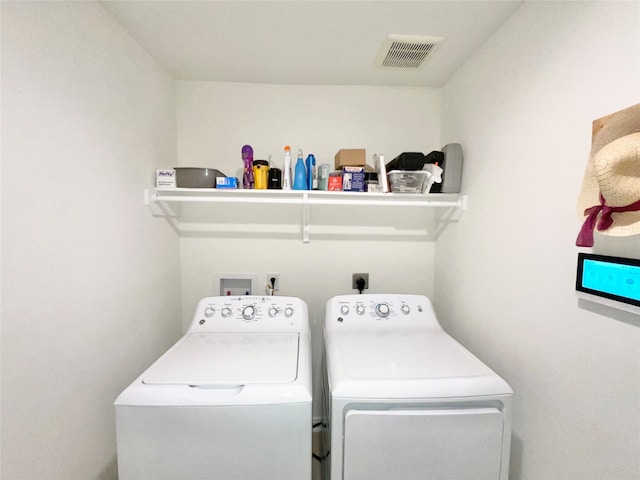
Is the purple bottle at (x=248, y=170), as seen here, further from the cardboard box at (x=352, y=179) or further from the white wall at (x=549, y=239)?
the white wall at (x=549, y=239)

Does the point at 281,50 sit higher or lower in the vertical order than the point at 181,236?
higher

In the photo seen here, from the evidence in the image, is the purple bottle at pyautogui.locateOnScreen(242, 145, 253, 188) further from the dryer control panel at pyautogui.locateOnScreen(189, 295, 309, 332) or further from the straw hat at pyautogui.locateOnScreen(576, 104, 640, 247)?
the straw hat at pyautogui.locateOnScreen(576, 104, 640, 247)

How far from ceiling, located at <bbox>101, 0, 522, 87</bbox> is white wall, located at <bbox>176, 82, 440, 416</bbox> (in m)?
0.14

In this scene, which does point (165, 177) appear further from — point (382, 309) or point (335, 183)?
point (382, 309)

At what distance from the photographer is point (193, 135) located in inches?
71.5

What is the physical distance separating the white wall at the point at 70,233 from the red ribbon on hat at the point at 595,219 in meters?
1.64

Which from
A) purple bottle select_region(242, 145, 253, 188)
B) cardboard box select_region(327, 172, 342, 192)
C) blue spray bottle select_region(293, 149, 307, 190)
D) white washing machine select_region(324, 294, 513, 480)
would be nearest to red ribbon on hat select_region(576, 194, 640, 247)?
white washing machine select_region(324, 294, 513, 480)

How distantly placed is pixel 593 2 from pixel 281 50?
3.99 ft

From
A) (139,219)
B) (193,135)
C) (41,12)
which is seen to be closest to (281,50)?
(193,135)

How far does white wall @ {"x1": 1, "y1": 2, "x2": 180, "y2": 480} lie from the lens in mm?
828

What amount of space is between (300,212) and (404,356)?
3.52ft

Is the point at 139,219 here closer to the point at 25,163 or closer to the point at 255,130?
the point at 25,163

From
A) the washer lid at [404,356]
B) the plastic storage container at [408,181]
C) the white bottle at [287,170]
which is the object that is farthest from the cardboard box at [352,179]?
the washer lid at [404,356]

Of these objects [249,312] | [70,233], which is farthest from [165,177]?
[249,312]
